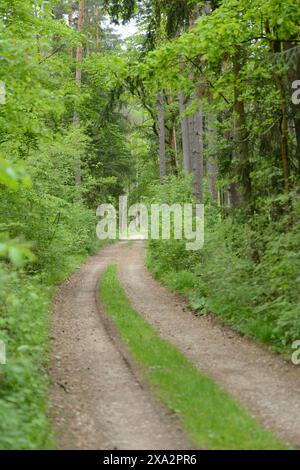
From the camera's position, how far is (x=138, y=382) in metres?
8.48

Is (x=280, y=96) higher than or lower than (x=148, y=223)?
higher

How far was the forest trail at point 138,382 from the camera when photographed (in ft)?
21.6

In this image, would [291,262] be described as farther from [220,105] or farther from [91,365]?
[220,105]

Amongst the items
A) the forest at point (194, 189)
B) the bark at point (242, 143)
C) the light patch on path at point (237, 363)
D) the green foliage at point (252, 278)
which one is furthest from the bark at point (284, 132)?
the light patch on path at point (237, 363)

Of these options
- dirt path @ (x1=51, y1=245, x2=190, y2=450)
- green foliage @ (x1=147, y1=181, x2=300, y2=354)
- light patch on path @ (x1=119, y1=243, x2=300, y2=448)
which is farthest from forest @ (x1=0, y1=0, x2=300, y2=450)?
light patch on path @ (x1=119, y1=243, x2=300, y2=448)

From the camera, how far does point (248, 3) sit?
12.4 m

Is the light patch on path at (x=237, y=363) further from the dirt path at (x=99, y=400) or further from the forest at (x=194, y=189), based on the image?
the dirt path at (x=99, y=400)

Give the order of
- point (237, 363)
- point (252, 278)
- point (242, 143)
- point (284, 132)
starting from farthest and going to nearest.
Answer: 1. point (242, 143)
2. point (284, 132)
3. point (252, 278)
4. point (237, 363)

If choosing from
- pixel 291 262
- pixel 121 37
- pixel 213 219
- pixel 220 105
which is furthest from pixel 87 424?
pixel 121 37

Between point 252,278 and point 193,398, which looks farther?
point 252,278

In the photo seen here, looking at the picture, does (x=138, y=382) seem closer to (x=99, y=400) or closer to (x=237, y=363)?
(x=99, y=400)

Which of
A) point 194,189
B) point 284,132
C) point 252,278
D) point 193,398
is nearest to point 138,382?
point 193,398

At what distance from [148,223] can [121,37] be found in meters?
31.8

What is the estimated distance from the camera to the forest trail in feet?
21.6
